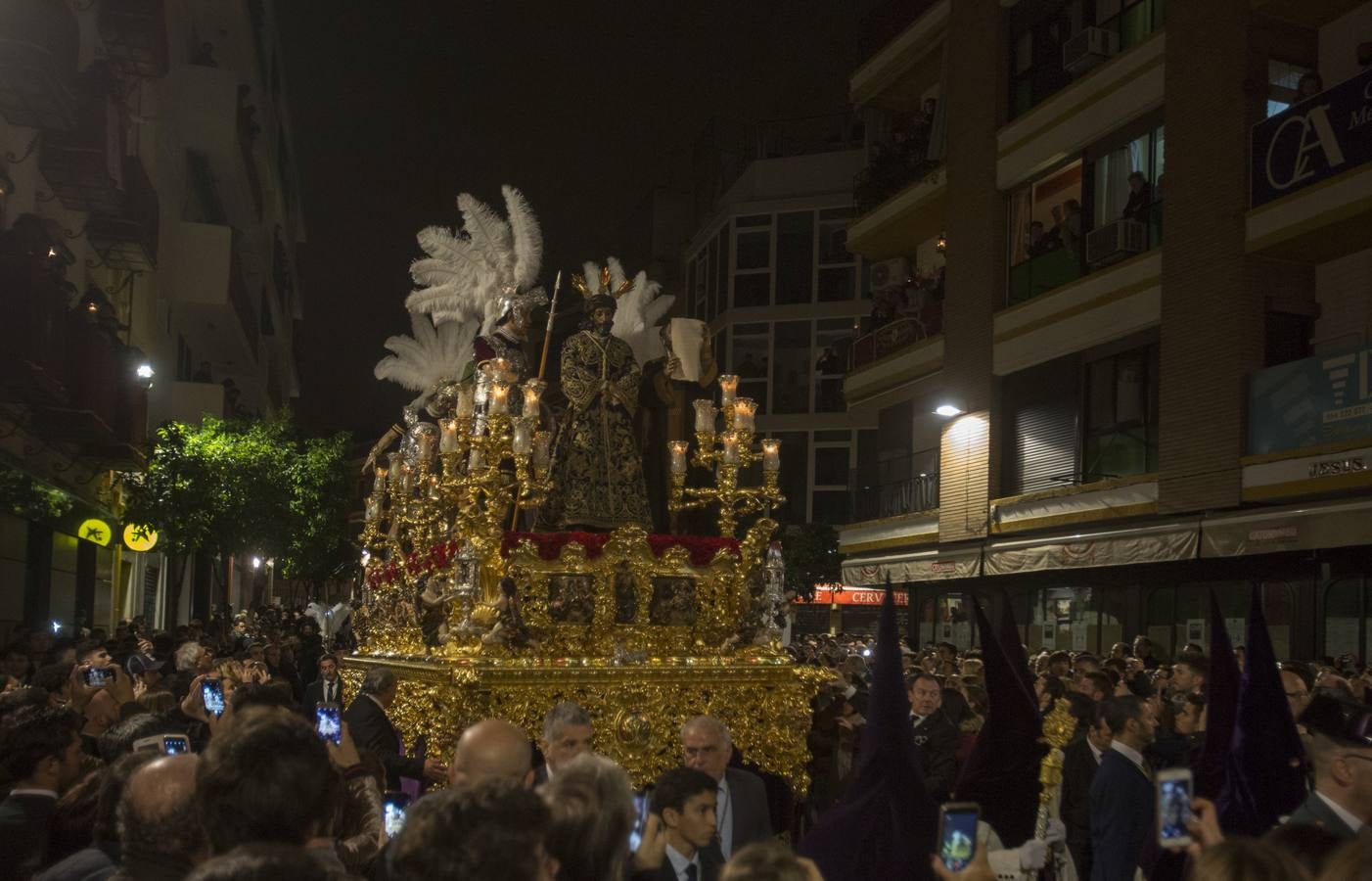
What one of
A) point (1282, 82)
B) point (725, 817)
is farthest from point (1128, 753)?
point (1282, 82)

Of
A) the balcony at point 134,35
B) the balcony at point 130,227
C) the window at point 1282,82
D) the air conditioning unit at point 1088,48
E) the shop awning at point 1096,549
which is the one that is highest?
the air conditioning unit at point 1088,48

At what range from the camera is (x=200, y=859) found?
374cm

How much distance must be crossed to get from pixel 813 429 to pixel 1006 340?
1792 centimetres

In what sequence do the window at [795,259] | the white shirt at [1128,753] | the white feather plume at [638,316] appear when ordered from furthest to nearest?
the window at [795,259], the white feather plume at [638,316], the white shirt at [1128,753]

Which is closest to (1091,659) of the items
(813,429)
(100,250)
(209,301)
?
(100,250)

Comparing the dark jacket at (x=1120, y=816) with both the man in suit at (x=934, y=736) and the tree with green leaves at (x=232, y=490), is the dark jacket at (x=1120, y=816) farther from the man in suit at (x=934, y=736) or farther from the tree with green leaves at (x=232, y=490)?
the tree with green leaves at (x=232, y=490)

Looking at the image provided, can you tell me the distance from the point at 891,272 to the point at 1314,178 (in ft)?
45.2

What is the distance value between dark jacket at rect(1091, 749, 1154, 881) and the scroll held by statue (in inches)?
206

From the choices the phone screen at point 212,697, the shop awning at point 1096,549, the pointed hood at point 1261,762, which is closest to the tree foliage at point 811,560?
the shop awning at point 1096,549

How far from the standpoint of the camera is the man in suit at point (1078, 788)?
8711 millimetres

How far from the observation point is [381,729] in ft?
29.7

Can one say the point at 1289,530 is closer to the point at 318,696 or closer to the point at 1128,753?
the point at 1128,753

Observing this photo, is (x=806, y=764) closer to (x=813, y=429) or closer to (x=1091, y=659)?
(x=1091, y=659)

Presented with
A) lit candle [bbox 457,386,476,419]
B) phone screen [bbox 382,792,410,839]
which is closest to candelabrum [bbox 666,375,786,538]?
lit candle [bbox 457,386,476,419]
